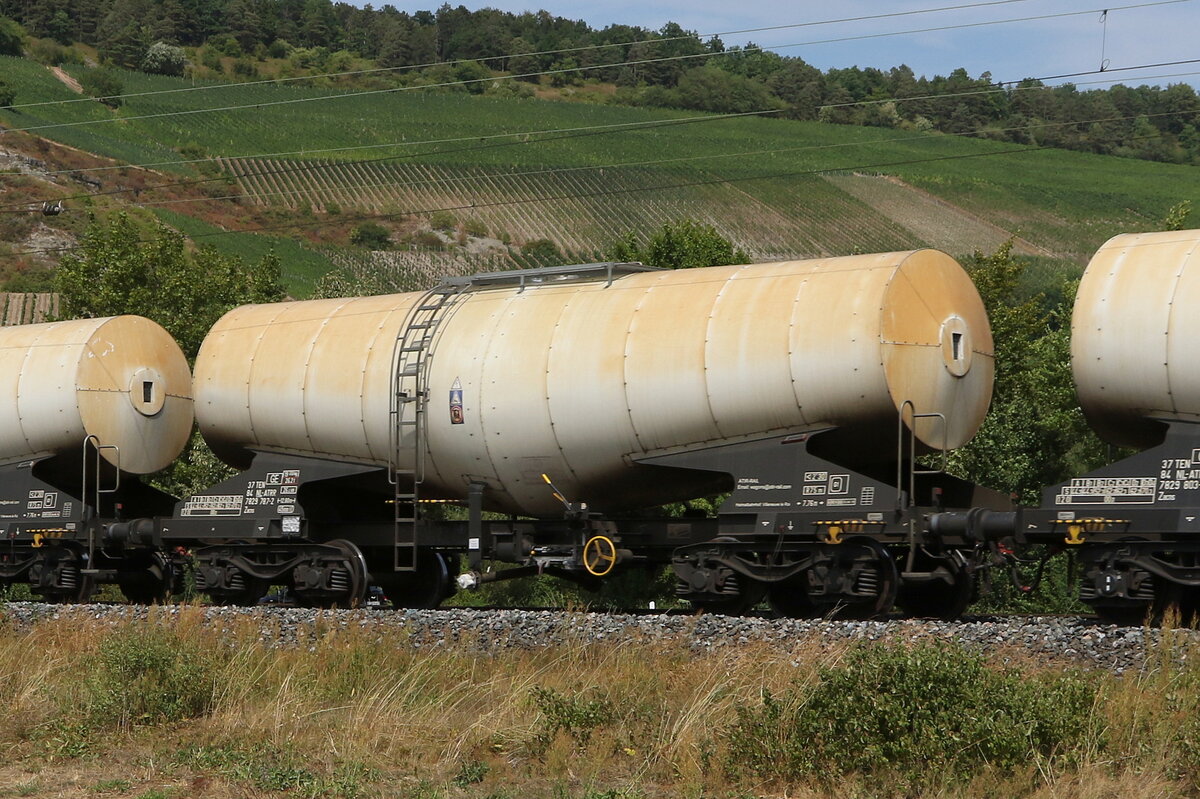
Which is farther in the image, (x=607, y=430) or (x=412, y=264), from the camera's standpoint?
(x=412, y=264)

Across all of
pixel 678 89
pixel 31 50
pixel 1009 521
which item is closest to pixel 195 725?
pixel 1009 521

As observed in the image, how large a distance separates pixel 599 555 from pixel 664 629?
2.79 metres

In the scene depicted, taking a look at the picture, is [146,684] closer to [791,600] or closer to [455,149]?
[791,600]

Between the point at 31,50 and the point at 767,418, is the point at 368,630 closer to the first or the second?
the point at 767,418

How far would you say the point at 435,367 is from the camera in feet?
57.4

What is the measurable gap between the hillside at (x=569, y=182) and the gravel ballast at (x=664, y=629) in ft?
192

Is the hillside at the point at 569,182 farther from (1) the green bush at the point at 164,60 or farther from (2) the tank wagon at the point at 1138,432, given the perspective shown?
(2) the tank wagon at the point at 1138,432

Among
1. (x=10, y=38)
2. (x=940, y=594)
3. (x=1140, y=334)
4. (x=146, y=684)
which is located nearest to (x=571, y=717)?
(x=146, y=684)

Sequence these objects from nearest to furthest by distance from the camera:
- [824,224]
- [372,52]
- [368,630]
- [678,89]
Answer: [368,630] < [824,224] < [678,89] < [372,52]

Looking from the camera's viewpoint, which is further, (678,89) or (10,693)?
(678,89)

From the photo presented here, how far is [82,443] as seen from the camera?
2033cm

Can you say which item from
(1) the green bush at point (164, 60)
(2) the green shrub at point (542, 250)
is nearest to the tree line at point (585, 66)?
(1) the green bush at point (164, 60)

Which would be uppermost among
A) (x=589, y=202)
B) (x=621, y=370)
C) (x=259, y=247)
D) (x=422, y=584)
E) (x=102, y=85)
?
(x=102, y=85)

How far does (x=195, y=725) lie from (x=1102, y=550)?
332 inches
